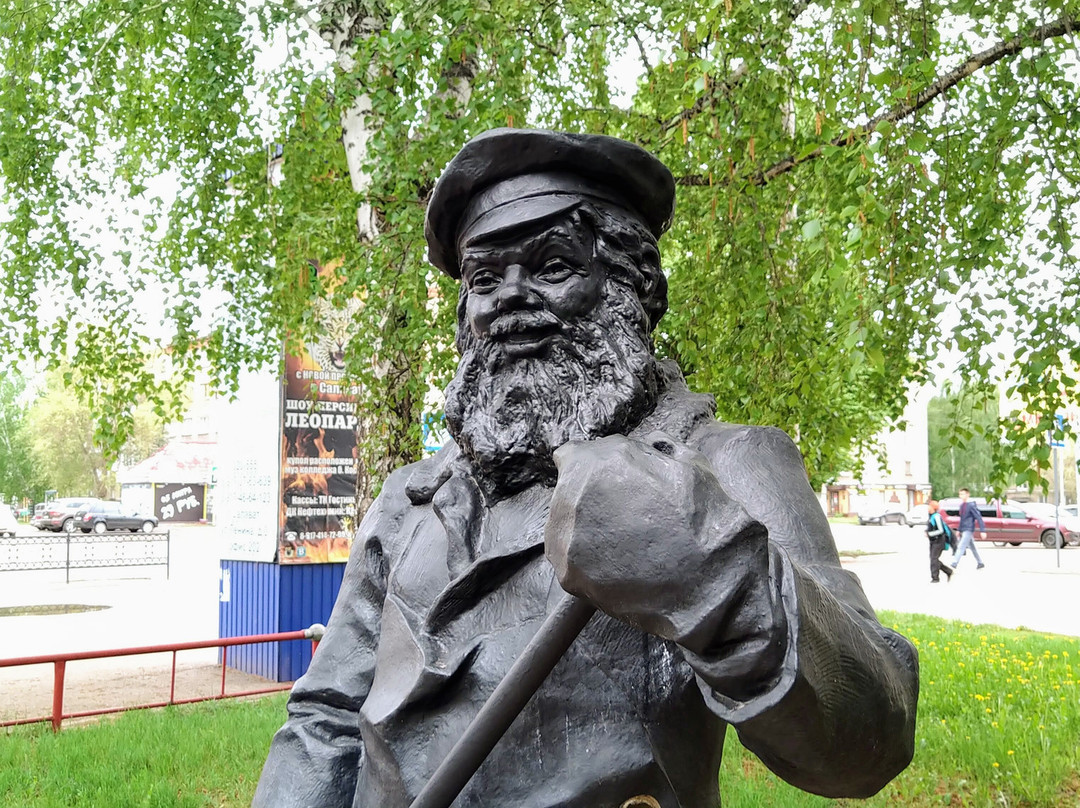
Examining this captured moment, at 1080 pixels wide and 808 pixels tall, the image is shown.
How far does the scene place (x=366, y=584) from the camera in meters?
1.84

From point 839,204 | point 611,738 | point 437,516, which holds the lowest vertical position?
point 611,738

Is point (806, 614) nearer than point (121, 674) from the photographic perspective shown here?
Yes

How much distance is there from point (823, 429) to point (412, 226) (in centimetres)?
268

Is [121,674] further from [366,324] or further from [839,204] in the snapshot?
[839,204]

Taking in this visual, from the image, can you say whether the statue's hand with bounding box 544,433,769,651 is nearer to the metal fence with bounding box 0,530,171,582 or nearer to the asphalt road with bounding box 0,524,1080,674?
the asphalt road with bounding box 0,524,1080,674

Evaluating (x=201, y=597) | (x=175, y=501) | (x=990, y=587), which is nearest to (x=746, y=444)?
(x=201, y=597)

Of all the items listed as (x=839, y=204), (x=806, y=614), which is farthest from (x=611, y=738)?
(x=839, y=204)

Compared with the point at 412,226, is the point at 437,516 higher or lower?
lower

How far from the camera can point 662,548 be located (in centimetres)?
109

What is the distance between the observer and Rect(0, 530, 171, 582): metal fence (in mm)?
20906

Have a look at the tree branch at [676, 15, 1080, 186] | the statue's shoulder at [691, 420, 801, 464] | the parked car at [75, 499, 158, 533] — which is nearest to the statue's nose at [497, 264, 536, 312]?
the statue's shoulder at [691, 420, 801, 464]

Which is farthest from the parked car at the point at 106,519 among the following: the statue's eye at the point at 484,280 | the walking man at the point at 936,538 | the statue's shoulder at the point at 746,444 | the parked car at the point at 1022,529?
the statue's shoulder at the point at 746,444

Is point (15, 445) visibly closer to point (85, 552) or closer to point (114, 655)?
point (85, 552)

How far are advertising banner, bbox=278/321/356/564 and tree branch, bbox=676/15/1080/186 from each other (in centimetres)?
435
